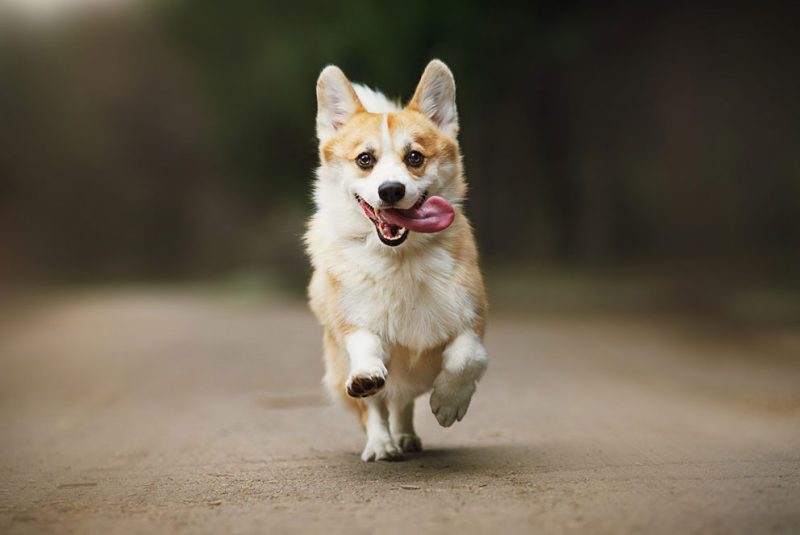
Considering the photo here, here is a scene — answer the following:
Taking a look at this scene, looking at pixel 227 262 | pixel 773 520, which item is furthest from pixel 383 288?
pixel 227 262

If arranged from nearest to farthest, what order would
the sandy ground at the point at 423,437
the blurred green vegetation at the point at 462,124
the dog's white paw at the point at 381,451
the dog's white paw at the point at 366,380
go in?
the sandy ground at the point at 423,437 < the dog's white paw at the point at 366,380 < the dog's white paw at the point at 381,451 < the blurred green vegetation at the point at 462,124

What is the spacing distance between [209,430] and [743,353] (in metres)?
5.53

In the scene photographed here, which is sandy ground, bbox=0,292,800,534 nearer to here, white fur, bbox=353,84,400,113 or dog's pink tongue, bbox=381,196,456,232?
dog's pink tongue, bbox=381,196,456,232

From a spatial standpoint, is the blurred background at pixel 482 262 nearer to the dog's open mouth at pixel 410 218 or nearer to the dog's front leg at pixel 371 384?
the dog's front leg at pixel 371 384

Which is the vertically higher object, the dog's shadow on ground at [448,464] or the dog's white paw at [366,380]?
the dog's white paw at [366,380]

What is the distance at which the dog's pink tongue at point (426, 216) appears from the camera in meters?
4.15

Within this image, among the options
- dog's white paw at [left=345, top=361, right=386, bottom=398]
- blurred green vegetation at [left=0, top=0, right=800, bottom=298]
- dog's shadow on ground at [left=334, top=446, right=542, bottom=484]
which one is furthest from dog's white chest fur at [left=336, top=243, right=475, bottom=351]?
blurred green vegetation at [left=0, top=0, right=800, bottom=298]

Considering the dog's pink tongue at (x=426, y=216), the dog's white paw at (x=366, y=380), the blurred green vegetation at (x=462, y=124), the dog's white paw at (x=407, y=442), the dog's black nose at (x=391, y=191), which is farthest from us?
the blurred green vegetation at (x=462, y=124)

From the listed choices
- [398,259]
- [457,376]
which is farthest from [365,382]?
[398,259]

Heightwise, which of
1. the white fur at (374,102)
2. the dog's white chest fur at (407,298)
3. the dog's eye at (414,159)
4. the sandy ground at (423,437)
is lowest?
the sandy ground at (423,437)

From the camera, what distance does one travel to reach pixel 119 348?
10.7m

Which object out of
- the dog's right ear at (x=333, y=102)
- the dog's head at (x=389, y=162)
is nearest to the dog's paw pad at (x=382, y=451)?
the dog's head at (x=389, y=162)

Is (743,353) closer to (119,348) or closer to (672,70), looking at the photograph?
(119,348)

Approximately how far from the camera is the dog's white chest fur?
4.22 m
